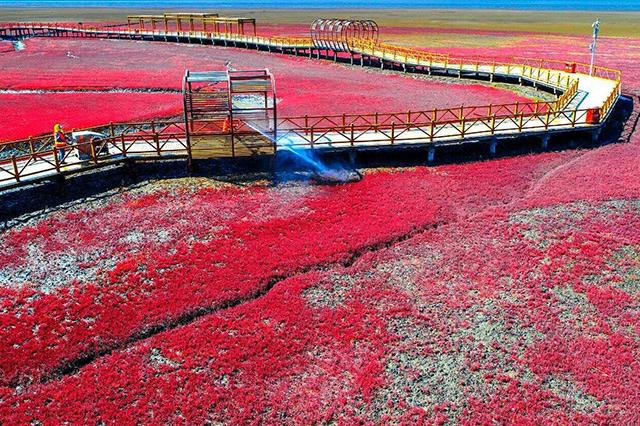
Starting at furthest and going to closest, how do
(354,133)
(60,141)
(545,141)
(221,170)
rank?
(354,133) < (545,141) < (221,170) < (60,141)

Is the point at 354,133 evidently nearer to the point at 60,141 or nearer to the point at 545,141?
the point at 545,141

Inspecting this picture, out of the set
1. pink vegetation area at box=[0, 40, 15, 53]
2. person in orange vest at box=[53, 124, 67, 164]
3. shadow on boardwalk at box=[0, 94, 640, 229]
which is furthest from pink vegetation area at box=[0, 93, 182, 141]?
pink vegetation area at box=[0, 40, 15, 53]

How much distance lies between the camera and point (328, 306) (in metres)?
15.0

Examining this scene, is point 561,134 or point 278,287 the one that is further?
point 561,134

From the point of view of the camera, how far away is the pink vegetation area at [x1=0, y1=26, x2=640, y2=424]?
11.7 m

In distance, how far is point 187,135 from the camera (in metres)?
22.9

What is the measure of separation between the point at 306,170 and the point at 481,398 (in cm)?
1445

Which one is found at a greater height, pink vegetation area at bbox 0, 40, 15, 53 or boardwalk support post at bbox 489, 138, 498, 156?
pink vegetation area at bbox 0, 40, 15, 53

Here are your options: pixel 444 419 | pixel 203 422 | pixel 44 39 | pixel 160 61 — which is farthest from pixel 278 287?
pixel 44 39

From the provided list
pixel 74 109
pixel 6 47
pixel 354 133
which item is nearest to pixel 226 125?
pixel 354 133

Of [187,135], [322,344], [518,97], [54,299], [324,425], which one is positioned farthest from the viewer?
[518,97]

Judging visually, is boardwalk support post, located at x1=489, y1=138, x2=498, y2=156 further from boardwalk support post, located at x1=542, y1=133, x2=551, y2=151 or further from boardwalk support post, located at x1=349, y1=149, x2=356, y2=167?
boardwalk support post, located at x1=349, y1=149, x2=356, y2=167

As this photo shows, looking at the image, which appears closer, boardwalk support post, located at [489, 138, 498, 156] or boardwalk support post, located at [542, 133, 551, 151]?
boardwalk support post, located at [489, 138, 498, 156]

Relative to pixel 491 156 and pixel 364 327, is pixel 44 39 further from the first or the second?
pixel 364 327
